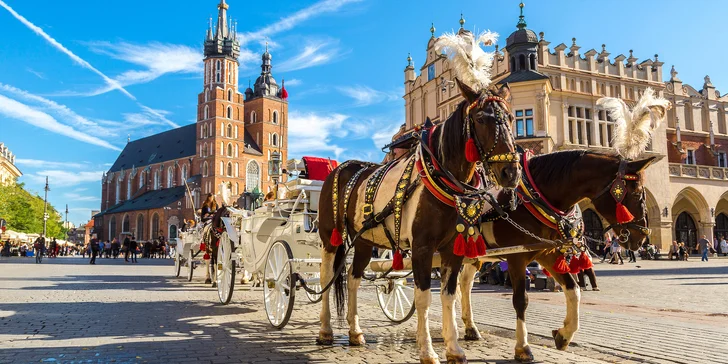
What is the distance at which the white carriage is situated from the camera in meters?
6.78

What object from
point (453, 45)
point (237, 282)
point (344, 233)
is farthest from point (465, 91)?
point (237, 282)

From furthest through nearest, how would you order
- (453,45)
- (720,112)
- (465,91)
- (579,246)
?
(720,112) → (579,246) → (453,45) → (465,91)

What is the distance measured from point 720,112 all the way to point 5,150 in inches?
3362

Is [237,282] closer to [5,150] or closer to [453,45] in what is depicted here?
[453,45]

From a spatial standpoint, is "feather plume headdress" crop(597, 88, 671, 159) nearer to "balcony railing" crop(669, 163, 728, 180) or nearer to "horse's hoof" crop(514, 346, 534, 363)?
"horse's hoof" crop(514, 346, 534, 363)

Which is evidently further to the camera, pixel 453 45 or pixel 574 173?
pixel 574 173

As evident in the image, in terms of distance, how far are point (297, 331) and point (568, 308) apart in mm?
3156

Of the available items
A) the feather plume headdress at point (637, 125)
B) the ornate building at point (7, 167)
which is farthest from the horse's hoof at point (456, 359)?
the ornate building at point (7, 167)

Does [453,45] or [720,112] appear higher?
[720,112]

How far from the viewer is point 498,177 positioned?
397cm

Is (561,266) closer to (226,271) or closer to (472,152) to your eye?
(472,152)

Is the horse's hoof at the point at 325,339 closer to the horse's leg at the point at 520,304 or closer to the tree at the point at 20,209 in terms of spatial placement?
the horse's leg at the point at 520,304

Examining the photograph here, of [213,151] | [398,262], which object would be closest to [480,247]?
[398,262]

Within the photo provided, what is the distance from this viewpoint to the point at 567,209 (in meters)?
5.50
